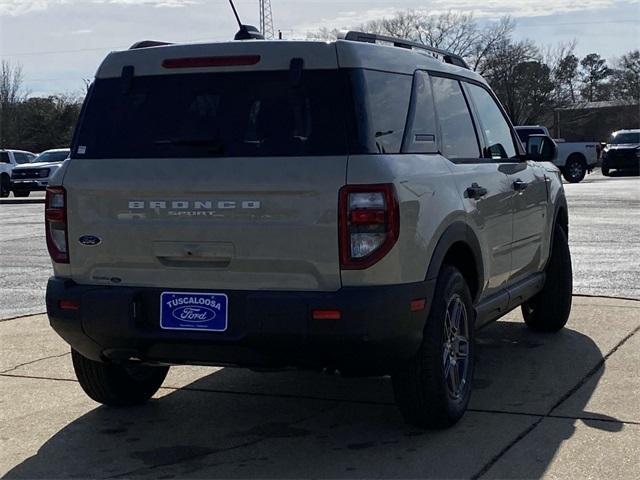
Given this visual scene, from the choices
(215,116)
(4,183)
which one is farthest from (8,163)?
(215,116)

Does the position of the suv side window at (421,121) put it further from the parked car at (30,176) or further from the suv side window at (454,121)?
the parked car at (30,176)

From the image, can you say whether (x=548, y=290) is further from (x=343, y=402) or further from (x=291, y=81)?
(x=291, y=81)

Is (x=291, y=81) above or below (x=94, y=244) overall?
above

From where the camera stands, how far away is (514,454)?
189 inches

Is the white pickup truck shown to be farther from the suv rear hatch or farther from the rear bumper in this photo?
the rear bumper

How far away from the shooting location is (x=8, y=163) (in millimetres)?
33406

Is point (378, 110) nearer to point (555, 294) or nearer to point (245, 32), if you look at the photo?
point (245, 32)

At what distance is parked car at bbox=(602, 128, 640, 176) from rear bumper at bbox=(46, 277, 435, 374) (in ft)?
110

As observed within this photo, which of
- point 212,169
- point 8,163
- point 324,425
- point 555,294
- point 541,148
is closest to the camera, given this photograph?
point 212,169

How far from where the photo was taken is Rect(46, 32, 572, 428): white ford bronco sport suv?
4656mm

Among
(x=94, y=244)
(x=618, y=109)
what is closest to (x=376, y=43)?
(x=94, y=244)

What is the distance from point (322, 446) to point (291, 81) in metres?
1.80

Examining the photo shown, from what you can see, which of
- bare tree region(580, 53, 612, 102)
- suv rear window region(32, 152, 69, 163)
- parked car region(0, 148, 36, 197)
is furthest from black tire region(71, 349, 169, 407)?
bare tree region(580, 53, 612, 102)

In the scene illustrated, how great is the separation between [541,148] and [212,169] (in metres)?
3.36
